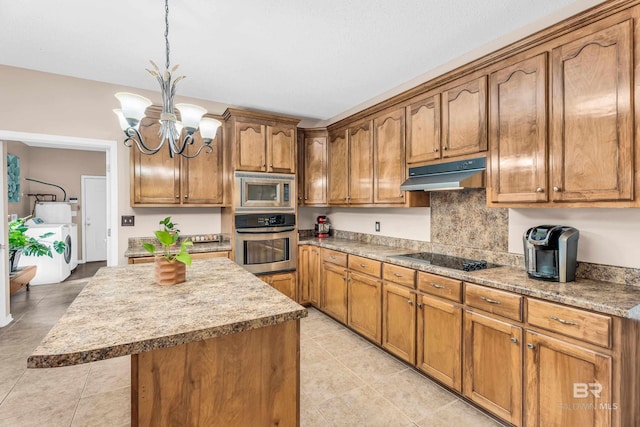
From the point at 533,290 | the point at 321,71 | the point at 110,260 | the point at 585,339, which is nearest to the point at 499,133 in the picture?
the point at 533,290

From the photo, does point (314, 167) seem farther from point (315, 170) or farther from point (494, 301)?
point (494, 301)

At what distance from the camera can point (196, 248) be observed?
11.0 feet

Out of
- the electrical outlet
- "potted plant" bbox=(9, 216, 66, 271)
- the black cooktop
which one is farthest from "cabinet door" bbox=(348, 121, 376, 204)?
"potted plant" bbox=(9, 216, 66, 271)

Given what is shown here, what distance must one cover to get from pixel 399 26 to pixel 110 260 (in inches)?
145

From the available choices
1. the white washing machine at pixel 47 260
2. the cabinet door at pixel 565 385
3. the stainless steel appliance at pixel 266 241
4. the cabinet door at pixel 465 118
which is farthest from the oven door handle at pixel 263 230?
the white washing machine at pixel 47 260

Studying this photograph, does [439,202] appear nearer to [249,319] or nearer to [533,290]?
[533,290]

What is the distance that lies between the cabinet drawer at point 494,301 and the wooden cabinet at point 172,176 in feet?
9.29

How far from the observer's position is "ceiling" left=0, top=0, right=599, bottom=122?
2.02 meters

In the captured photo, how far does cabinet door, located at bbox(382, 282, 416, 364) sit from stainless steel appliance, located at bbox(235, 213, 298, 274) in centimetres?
144

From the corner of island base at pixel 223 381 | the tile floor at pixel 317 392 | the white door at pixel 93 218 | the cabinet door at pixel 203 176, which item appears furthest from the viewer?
the white door at pixel 93 218

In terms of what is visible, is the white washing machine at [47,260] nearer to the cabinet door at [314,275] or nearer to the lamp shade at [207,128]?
the cabinet door at [314,275]

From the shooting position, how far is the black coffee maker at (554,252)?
1.82 metres

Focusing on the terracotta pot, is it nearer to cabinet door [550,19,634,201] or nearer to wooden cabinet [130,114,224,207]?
wooden cabinet [130,114,224,207]

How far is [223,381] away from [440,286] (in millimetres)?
1609
